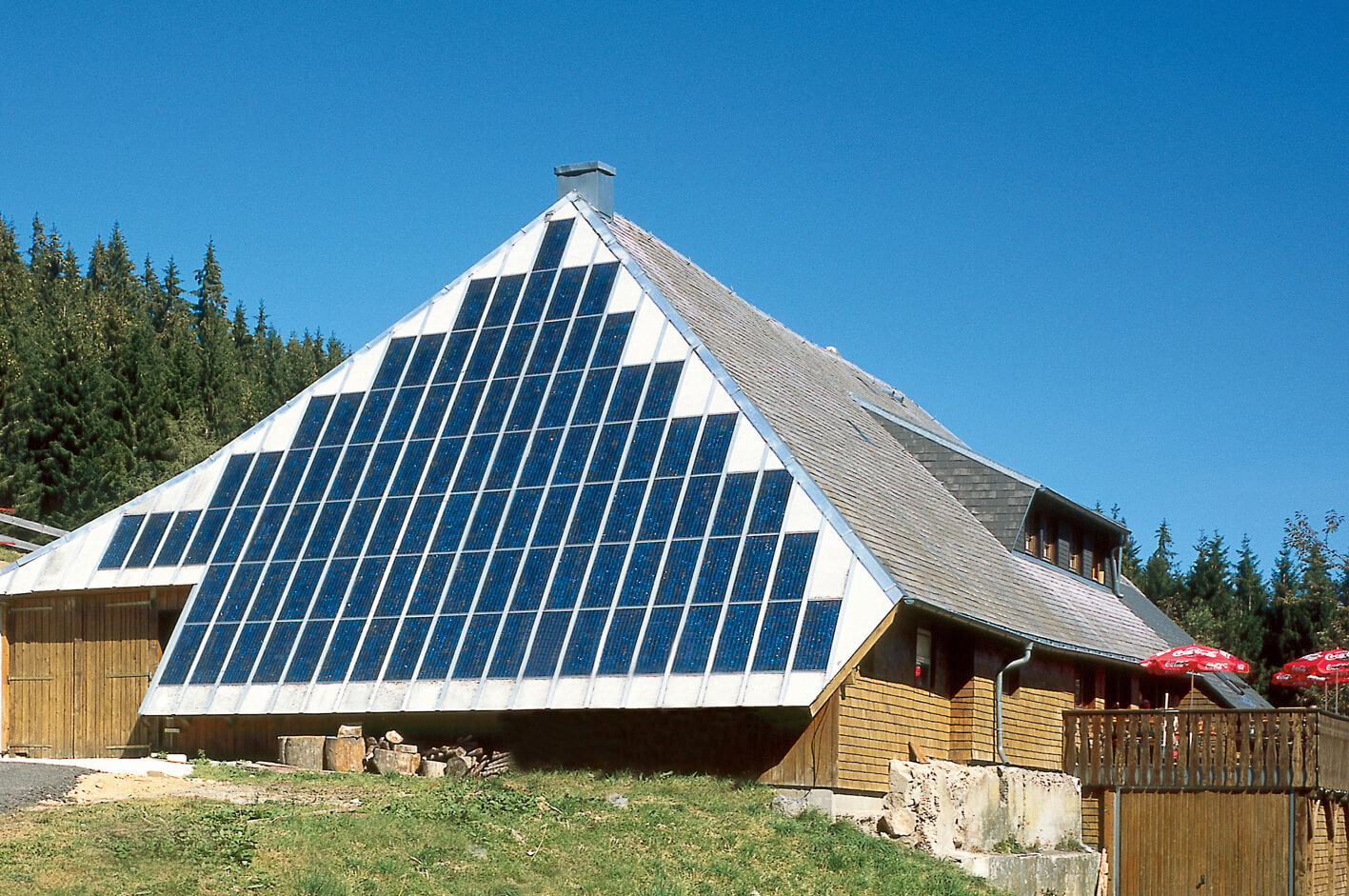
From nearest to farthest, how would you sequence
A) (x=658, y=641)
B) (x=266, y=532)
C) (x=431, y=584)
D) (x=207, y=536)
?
1. (x=658, y=641)
2. (x=431, y=584)
3. (x=266, y=532)
4. (x=207, y=536)

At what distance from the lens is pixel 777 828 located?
836 inches

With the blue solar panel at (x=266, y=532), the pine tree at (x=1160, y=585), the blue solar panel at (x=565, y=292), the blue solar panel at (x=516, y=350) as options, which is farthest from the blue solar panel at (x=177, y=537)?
the pine tree at (x=1160, y=585)

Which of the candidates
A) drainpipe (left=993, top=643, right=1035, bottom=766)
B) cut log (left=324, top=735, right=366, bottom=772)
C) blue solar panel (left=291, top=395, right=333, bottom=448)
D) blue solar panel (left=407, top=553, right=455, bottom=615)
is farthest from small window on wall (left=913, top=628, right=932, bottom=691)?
blue solar panel (left=291, top=395, right=333, bottom=448)

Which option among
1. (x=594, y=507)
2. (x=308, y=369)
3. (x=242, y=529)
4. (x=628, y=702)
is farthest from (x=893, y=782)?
(x=308, y=369)

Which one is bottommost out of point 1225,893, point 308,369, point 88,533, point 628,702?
point 1225,893

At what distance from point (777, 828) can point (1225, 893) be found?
39.8ft

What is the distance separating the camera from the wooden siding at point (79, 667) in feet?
91.7

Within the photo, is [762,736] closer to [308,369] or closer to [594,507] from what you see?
[594,507]

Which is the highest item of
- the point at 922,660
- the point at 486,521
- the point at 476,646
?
the point at 486,521

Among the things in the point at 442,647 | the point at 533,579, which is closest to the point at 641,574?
the point at 533,579

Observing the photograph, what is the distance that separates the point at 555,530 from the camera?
2550 centimetres

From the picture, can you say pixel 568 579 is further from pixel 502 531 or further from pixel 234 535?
pixel 234 535

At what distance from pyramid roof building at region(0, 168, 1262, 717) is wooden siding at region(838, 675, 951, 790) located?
57.8 inches

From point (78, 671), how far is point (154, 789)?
871 centimetres
